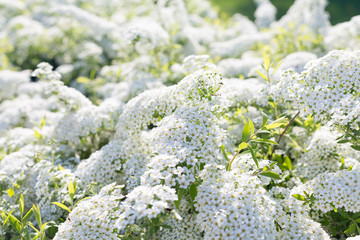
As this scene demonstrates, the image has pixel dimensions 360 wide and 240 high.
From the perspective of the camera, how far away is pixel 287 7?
11062 mm

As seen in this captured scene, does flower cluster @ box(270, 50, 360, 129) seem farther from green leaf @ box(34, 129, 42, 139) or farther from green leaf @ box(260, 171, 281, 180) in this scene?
green leaf @ box(34, 129, 42, 139)

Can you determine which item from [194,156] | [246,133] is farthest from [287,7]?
[194,156]

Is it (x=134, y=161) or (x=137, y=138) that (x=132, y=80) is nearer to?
(x=137, y=138)

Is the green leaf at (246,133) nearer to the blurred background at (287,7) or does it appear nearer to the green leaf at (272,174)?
the green leaf at (272,174)

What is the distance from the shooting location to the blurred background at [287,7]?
9.98 m

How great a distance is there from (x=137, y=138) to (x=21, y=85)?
12.5 feet

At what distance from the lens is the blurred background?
9977 mm

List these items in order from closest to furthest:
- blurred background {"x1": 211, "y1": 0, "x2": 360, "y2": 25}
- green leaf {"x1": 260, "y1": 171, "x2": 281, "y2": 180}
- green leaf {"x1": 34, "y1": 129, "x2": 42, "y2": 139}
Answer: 1. green leaf {"x1": 260, "y1": 171, "x2": 281, "y2": 180}
2. green leaf {"x1": 34, "y1": 129, "x2": 42, "y2": 139}
3. blurred background {"x1": 211, "y1": 0, "x2": 360, "y2": 25}

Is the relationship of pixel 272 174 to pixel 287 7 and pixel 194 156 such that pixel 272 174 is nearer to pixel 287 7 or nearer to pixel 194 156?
pixel 194 156

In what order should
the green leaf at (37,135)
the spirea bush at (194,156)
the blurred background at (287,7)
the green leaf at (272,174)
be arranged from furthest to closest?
the blurred background at (287,7), the green leaf at (37,135), the green leaf at (272,174), the spirea bush at (194,156)

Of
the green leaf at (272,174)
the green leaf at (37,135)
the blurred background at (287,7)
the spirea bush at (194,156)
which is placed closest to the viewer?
the spirea bush at (194,156)

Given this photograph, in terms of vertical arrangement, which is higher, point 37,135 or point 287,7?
point 287,7

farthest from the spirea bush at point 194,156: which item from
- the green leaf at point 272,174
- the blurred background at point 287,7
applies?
the blurred background at point 287,7

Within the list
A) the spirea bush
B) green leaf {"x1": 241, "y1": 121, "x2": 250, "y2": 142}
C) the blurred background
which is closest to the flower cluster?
the spirea bush
